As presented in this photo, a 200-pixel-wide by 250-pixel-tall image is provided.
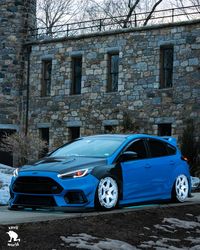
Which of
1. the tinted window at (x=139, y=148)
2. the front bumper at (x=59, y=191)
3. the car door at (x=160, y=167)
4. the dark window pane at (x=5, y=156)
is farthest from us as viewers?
the dark window pane at (x=5, y=156)

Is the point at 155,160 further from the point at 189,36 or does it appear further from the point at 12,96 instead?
the point at 12,96

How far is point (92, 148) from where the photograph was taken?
1232cm

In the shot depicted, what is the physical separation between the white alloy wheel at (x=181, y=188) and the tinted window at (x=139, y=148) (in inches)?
50.0

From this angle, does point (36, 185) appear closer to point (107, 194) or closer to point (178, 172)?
point (107, 194)

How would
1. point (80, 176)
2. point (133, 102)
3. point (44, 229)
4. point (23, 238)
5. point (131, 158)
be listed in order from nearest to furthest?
point (23, 238)
point (44, 229)
point (80, 176)
point (131, 158)
point (133, 102)

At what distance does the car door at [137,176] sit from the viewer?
11.8 m

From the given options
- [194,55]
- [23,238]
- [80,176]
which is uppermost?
[194,55]

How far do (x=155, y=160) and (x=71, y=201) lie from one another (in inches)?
98.0

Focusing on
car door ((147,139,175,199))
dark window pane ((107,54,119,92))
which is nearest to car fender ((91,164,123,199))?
car door ((147,139,175,199))

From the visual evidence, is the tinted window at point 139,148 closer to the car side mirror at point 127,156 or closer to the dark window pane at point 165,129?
the car side mirror at point 127,156

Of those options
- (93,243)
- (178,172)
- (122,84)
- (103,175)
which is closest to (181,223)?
(103,175)

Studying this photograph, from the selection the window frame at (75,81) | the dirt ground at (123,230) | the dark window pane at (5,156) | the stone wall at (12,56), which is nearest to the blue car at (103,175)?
the dirt ground at (123,230)

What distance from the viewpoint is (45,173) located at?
11.1 metres

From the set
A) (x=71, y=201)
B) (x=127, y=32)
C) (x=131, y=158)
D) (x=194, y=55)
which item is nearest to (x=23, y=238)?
(x=71, y=201)
